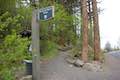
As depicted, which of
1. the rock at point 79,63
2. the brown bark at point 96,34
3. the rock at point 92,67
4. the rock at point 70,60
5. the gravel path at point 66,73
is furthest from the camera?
the brown bark at point 96,34


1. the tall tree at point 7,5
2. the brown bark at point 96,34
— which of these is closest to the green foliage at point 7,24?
the tall tree at point 7,5

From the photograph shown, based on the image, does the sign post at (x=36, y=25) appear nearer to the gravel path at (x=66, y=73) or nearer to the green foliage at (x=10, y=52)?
the green foliage at (x=10, y=52)

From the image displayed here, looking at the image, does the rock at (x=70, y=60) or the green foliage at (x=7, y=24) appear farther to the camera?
the rock at (x=70, y=60)

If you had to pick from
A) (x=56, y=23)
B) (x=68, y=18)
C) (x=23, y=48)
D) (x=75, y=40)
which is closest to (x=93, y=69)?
(x=56, y=23)

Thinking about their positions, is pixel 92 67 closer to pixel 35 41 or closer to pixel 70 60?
pixel 70 60

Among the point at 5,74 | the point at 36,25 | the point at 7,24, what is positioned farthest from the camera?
the point at 36,25

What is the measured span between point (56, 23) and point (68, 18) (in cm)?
525

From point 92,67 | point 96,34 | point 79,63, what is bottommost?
point 92,67

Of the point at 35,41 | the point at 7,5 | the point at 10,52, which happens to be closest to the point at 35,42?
the point at 35,41

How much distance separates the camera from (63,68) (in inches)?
880

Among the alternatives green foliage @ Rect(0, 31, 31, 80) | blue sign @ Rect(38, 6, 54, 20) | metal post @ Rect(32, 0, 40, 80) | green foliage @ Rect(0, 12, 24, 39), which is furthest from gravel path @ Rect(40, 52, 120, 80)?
green foliage @ Rect(0, 31, 31, 80)

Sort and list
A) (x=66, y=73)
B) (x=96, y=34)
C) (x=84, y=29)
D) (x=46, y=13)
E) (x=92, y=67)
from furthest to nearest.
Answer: (x=96, y=34), (x=84, y=29), (x=92, y=67), (x=66, y=73), (x=46, y=13)

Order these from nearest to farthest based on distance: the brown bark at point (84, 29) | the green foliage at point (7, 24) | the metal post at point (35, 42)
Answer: the green foliage at point (7, 24) < the metal post at point (35, 42) < the brown bark at point (84, 29)

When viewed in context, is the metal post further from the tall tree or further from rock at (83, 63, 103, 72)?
rock at (83, 63, 103, 72)
